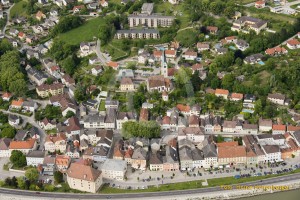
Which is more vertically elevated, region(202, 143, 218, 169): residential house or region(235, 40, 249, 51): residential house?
region(235, 40, 249, 51): residential house

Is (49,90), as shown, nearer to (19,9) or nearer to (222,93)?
(222,93)

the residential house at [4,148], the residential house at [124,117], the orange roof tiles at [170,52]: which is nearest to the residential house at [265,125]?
the residential house at [124,117]

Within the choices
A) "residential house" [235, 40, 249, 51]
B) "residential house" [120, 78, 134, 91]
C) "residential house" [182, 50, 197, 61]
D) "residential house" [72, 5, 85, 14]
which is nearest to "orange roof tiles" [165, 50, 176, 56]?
"residential house" [182, 50, 197, 61]

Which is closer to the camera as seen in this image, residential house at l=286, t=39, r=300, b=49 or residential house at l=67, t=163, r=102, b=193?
residential house at l=67, t=163, r=102, b=193

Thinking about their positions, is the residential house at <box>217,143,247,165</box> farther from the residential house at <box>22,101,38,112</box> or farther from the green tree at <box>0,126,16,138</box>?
the residential house at <box>22,101,38,112</box>

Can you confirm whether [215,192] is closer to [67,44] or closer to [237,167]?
[237,167]

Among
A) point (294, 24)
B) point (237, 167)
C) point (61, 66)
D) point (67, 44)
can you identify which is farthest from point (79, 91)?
point (294, 24)
